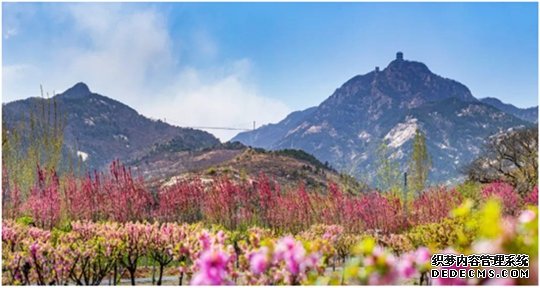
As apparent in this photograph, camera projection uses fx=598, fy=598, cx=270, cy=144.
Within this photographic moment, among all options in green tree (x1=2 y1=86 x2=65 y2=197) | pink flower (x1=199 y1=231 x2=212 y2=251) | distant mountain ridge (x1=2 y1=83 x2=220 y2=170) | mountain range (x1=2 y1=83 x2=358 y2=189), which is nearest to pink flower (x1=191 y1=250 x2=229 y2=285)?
pink flower (x1=199 y1=231 x2=212 y2=251)

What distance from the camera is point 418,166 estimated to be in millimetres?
22938

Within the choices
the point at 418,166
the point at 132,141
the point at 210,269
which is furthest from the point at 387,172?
the point at 132,141

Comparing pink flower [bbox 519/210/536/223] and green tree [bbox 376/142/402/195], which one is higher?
green tree [bbox 376/142/402/195]

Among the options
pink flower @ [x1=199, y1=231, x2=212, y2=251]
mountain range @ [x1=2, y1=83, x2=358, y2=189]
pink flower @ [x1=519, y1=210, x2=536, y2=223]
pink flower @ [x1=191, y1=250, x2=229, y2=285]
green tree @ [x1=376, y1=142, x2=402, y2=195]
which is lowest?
pink flower @ [x1=191, y1=250, x2=229, y2=285]

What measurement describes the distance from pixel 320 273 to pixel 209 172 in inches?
1512

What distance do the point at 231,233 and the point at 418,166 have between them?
1418 centimetres

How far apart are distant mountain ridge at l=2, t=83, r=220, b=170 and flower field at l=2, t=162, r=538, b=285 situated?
127458 mm

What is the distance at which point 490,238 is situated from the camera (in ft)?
6.94

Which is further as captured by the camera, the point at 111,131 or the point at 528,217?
the point at 111,131

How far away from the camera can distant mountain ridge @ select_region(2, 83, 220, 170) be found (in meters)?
153

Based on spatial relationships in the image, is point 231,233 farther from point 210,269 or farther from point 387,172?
point 387,172

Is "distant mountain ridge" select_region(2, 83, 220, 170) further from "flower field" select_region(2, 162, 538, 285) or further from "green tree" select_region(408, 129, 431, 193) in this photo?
"flower field" select_region(2, 162, 538, 285)

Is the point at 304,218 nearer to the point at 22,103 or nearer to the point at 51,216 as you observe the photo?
the point at 51,216

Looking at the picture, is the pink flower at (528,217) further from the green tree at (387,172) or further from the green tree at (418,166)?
the green tree at (418,166)
